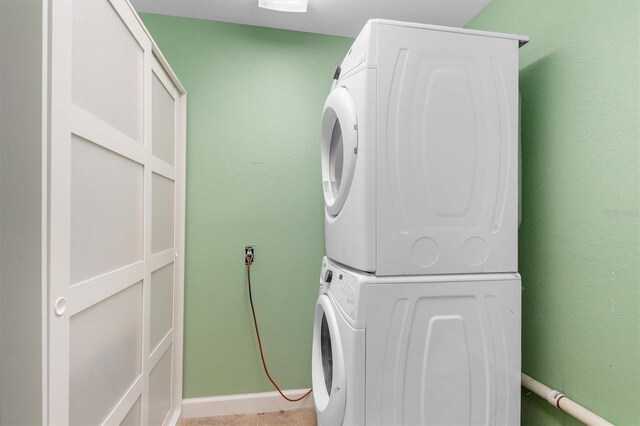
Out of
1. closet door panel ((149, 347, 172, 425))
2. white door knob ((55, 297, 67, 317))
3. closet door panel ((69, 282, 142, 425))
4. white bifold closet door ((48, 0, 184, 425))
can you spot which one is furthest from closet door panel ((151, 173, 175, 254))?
white door knob ((55, 297, 67, 317))

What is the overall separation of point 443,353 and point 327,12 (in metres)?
1.78

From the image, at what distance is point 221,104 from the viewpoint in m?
1.89

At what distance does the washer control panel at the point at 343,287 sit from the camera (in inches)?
42.7

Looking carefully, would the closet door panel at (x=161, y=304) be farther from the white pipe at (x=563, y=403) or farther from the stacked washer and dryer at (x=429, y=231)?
the white pipe at (x=563, y=403)

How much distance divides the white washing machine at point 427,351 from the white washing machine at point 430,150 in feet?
0.24

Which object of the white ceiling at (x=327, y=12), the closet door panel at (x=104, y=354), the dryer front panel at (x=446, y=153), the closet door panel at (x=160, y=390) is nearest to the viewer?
the closet door panel at (x=104, y=354)

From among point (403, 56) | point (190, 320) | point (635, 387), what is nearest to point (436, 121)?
point (403, 56)

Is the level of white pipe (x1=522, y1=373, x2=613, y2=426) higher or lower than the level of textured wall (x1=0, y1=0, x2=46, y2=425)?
lower

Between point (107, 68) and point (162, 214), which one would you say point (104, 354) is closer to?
point (162, 214)

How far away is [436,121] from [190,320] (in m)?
1.71

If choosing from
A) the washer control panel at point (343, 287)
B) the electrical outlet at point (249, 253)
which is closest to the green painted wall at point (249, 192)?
the electrical outlet at point (249, 253)

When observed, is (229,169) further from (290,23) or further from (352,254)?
(352,254)

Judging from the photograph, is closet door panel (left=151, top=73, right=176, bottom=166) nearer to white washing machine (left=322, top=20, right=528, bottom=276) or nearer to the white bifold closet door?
the white bifold closet door

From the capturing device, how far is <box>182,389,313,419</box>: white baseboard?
185 cm
